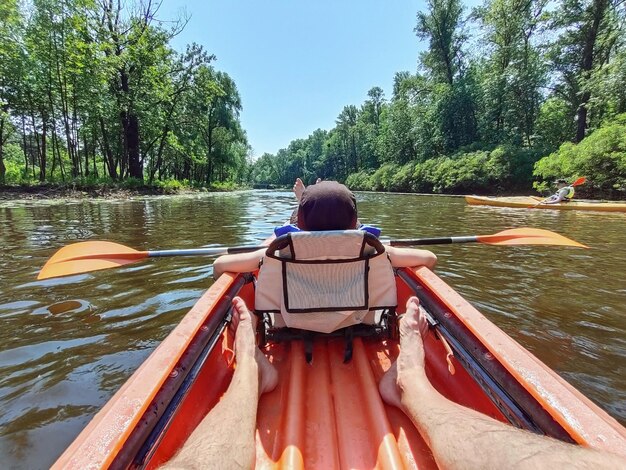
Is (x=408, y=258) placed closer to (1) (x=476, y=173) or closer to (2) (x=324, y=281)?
(2) (x=324, y=281)

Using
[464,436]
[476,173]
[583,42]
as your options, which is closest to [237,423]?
[464,436]

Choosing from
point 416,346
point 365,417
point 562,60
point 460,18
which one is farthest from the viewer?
point 460,18

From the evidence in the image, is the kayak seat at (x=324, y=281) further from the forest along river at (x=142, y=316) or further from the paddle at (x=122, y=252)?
the forest along river at (x=142, y=316)

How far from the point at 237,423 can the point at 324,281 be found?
0.89 m

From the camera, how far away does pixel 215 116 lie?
128ft

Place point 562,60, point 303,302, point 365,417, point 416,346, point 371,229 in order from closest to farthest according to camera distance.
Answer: point 365,417, point 416,346, point 303,302, point 371,229, point 562,60

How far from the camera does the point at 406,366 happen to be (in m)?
1.78

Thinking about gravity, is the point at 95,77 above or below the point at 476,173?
above

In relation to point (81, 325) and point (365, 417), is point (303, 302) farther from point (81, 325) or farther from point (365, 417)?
point (81, 325)

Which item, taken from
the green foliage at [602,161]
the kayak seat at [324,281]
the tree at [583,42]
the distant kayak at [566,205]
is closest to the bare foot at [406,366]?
the kayak seat at [324,281]

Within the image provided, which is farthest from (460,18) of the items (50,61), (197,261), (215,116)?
(197,261)

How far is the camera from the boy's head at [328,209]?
6.61ft

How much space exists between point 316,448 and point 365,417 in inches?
12.2

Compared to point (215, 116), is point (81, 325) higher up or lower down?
lower down
